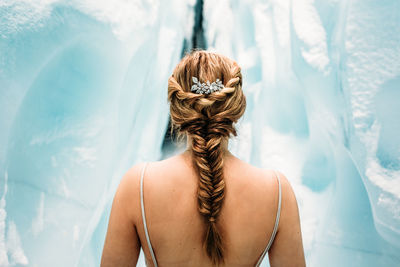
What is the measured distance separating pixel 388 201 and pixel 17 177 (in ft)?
4.28

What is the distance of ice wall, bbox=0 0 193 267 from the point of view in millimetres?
1019

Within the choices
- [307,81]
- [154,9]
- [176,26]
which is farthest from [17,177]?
[176,26]

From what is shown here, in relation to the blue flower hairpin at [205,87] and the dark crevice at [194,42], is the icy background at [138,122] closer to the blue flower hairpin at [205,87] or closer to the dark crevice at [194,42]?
the dark crevice at [194,42]

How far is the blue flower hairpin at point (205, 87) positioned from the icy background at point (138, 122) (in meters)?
0.77

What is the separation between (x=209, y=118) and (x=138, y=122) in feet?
3.87

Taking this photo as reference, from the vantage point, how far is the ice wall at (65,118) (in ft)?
3.34

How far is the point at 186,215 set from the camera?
2.00ft

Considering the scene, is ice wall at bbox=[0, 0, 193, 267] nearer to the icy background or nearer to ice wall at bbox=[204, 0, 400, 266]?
the icy background

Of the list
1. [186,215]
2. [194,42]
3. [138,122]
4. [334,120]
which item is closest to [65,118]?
[138,122]

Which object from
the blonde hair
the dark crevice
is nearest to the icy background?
the dark crevice

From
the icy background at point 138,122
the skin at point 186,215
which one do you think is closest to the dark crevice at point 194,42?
the icy background at point 138,122

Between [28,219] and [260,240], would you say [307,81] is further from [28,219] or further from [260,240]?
[28,219]

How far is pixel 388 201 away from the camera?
3.34ft

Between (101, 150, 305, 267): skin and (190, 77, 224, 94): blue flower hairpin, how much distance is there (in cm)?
15
